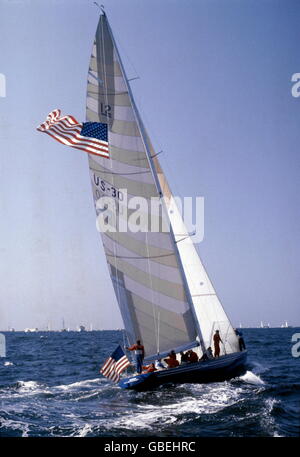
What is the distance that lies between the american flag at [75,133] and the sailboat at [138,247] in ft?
4.48

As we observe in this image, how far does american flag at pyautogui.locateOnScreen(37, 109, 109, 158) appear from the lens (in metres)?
17.1

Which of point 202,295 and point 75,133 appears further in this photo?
point 202,295

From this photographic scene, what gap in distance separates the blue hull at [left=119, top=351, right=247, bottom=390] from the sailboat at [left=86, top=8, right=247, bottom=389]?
3.4 inches

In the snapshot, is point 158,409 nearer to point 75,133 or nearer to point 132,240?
point 132,240

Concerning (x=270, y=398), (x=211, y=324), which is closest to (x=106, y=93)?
(x=211, y=324)

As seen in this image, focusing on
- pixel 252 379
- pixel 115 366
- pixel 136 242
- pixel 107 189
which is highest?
pixel 107 189

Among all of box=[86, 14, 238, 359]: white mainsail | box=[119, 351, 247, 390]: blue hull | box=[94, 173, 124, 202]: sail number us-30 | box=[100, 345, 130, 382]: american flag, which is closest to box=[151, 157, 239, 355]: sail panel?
Result: box=[86, 14, 238, 359]: white mainsail

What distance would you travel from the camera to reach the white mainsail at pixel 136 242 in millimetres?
18016

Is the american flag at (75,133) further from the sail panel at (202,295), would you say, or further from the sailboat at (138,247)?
the sail panel at (202,295)

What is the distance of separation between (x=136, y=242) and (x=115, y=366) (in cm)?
506

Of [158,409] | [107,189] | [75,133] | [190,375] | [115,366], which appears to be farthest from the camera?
[107,189]

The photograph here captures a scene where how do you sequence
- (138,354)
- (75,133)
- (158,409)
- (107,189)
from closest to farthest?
(158,409), (75,133), (138,354), (107,189)

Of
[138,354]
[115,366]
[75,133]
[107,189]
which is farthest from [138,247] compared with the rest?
[75,133]

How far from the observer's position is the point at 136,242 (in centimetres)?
1856
